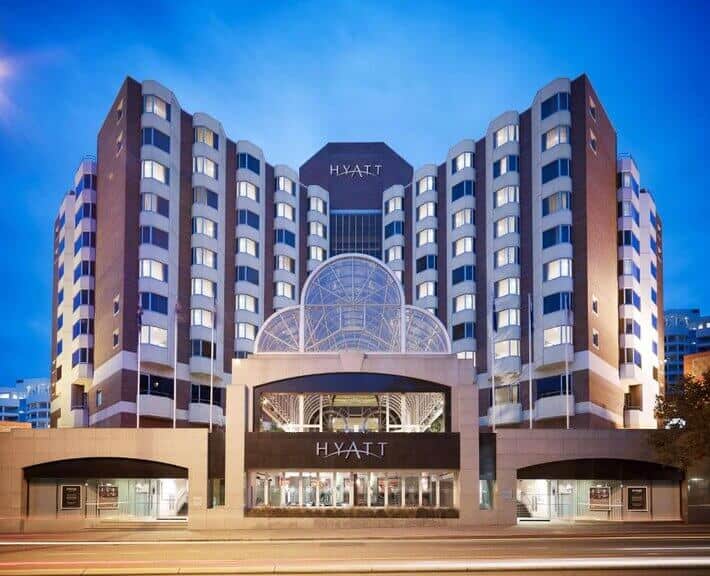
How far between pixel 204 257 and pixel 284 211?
1754 cm

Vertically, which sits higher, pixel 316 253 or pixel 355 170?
pixel 355 170

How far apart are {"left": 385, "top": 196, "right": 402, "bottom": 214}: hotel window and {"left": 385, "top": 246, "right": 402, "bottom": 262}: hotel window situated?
5591 millimetres

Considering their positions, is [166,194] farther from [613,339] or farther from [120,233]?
[613,339]

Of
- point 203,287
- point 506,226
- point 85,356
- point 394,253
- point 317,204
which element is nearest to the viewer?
point 85,356

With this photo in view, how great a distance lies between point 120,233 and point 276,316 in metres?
31.8

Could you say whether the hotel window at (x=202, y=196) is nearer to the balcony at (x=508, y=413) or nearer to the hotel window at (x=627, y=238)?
the balcony at (x=508, y=413)

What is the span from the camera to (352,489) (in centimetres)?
→ 6219

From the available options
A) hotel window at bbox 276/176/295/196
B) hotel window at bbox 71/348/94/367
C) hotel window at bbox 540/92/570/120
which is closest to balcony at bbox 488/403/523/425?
hotel window at bbox 540/92/570/120

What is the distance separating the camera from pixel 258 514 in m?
59.2

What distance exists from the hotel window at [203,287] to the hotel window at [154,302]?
5.54 meters

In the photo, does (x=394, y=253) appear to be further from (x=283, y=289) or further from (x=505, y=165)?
(x=505, y=165)

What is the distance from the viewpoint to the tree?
56844 millimetres

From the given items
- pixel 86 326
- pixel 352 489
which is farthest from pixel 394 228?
pixel 352 489

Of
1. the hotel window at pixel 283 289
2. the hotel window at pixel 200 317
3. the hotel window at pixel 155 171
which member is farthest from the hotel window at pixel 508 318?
the hotel window at pixel 155 171
